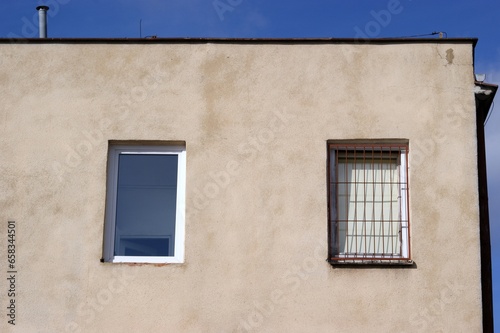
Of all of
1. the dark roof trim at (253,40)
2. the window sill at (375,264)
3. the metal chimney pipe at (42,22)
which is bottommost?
the window sill at (375,264)

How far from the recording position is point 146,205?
10820 millimetres

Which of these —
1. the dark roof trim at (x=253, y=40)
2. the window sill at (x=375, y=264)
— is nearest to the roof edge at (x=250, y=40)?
the dark roof trim at (x=253, y=40)

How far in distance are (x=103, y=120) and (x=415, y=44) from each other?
3869mm

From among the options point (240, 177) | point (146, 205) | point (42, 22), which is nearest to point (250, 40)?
point (240, 177)

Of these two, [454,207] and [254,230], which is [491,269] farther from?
[254,230]

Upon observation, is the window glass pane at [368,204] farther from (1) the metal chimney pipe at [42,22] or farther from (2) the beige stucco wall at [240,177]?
(1) the metal chimney pipe at [42,22]

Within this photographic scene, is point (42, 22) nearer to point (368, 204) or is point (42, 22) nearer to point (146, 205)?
point (146, 205)

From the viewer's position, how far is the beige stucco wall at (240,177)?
10.2m

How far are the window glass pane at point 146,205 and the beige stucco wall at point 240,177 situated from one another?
287mm

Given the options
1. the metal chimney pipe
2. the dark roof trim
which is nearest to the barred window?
the dark roof trim

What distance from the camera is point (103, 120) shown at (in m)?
10.8

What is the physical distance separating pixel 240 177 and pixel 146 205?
120cm

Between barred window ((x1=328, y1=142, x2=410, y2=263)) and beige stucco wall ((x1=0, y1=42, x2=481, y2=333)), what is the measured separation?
198 mm

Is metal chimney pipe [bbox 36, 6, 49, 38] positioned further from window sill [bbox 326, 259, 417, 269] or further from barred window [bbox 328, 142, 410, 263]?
window sill [bbox 326, 259, 417, 269]
